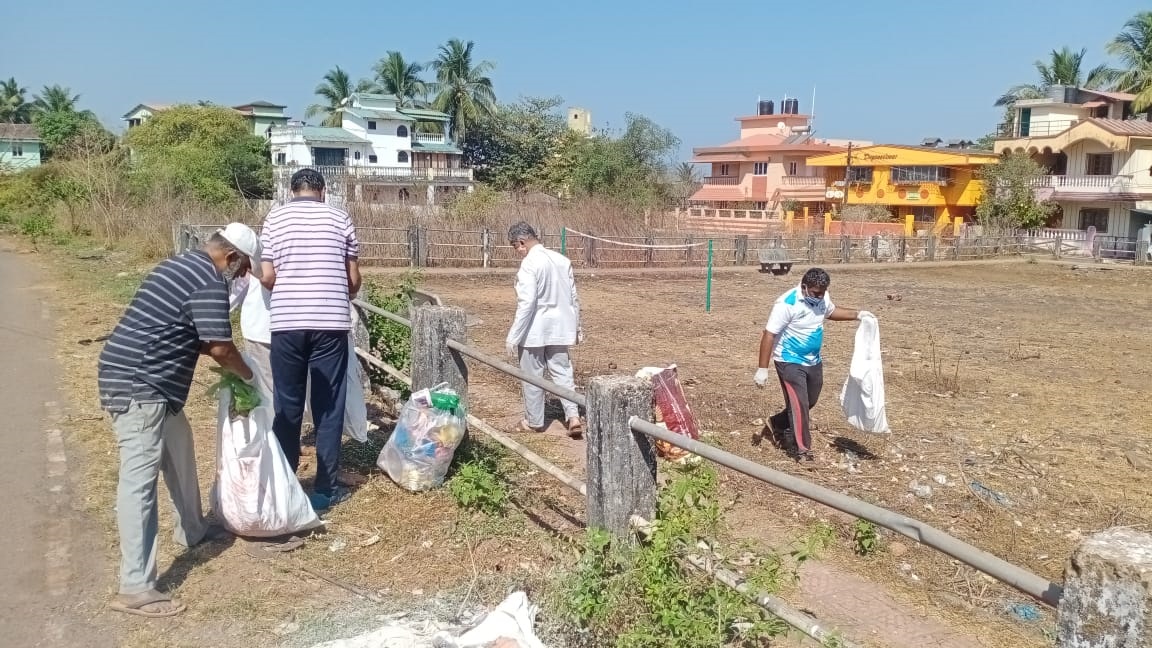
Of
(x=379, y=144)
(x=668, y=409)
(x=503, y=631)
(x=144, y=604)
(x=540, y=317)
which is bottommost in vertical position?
(x=144, y=604)

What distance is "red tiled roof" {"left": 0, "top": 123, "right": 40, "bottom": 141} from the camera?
56.1 metres

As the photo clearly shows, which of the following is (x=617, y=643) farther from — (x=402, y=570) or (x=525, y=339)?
(x=525, y=339)

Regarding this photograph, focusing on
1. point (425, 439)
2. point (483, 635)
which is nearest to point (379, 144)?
point (425, 439)

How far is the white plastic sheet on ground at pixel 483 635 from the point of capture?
3227 mm

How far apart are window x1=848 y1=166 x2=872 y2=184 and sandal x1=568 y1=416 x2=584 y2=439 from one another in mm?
40427

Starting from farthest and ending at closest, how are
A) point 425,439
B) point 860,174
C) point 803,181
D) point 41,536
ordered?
point 803,181
point 860,174
point 425,439
point 41,536

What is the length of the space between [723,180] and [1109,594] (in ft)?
170

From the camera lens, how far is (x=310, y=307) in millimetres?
4543

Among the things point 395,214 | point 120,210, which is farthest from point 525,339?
point 120,210

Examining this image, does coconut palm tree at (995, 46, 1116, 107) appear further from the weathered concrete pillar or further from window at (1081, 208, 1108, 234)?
the weathered concrete pillar

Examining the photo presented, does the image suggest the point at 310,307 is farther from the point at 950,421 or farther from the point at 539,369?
the point at 950,421

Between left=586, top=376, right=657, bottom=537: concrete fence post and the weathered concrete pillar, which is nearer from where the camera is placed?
the weathered concrete pillar

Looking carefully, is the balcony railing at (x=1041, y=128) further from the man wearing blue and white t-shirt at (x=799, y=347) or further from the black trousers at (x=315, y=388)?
the black trousers at (x=315, y=388)

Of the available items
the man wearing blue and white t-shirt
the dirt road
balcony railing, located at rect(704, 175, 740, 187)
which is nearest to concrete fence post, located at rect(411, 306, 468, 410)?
the dirt road
